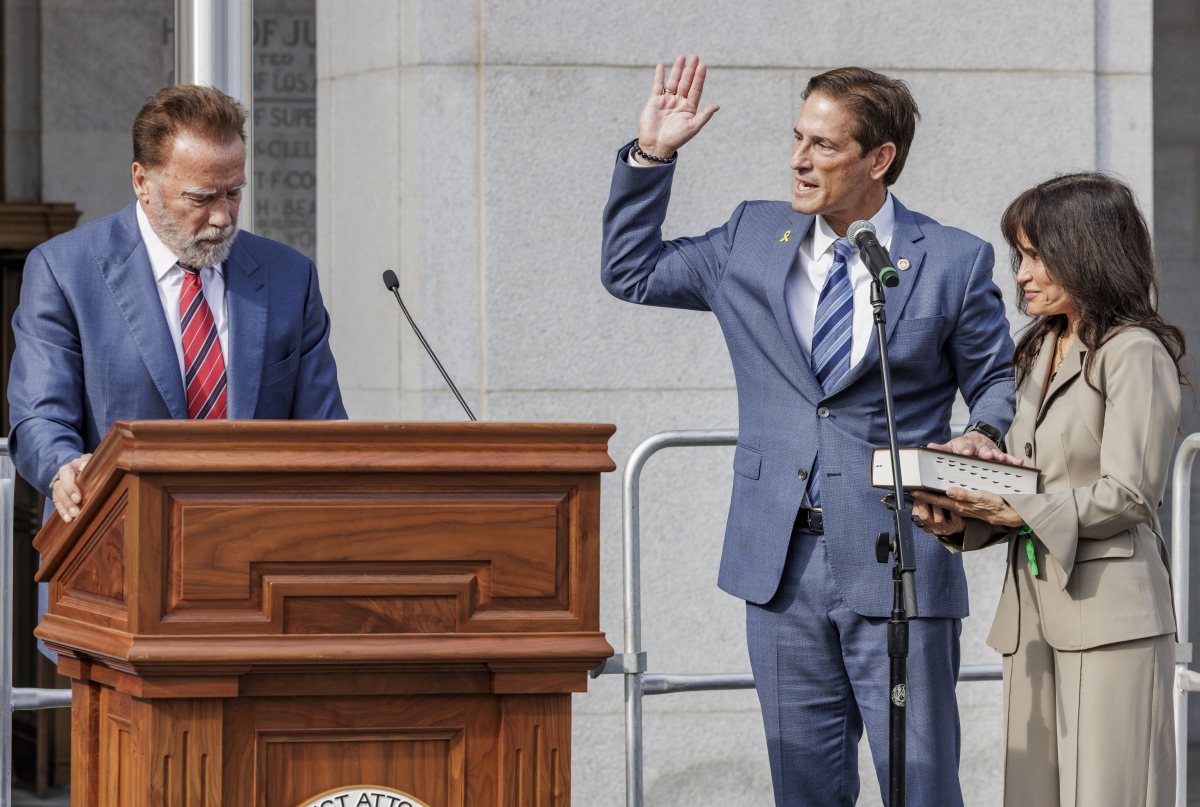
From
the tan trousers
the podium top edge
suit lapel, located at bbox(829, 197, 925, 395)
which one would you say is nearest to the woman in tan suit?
the tan trousers

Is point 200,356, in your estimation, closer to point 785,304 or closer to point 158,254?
point 158,254

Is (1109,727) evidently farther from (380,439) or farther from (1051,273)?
(380,439)

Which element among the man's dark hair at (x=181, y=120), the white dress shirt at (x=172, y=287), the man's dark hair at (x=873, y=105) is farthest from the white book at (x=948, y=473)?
the man's dark hair at (x=181, y=120)

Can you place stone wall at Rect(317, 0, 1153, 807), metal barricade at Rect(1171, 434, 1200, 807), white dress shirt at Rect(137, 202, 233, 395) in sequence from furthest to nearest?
stone wall at Rect(317, 0, 1153, 807) → metal barricade at Rect(1171, 434, 1200, 807) → white dress shirt at Rect(137, 202, 233, 395)

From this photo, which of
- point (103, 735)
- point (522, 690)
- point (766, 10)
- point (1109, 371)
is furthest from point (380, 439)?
point (766, 10)

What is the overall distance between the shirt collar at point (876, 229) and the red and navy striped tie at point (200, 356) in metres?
1.36

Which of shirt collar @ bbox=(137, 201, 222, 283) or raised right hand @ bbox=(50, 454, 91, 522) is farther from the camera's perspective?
shirt collar @ bbox=(137, 201, 222, 283)

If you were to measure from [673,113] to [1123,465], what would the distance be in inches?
49.0

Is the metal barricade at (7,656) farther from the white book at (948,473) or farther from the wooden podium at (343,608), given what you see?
the white book at (948,473)

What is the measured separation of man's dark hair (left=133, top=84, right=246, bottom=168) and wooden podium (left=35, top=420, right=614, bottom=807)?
2.99 ft

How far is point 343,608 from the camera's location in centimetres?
238

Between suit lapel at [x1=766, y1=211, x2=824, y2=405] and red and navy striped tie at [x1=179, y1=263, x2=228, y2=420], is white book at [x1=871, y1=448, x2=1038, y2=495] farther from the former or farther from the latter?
red and navy striped tie at [x1=179, y1=263, x2=228, y2=420]

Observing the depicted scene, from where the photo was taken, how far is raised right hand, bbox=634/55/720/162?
11.2 ft

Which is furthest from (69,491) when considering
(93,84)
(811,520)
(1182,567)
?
(93,84)
